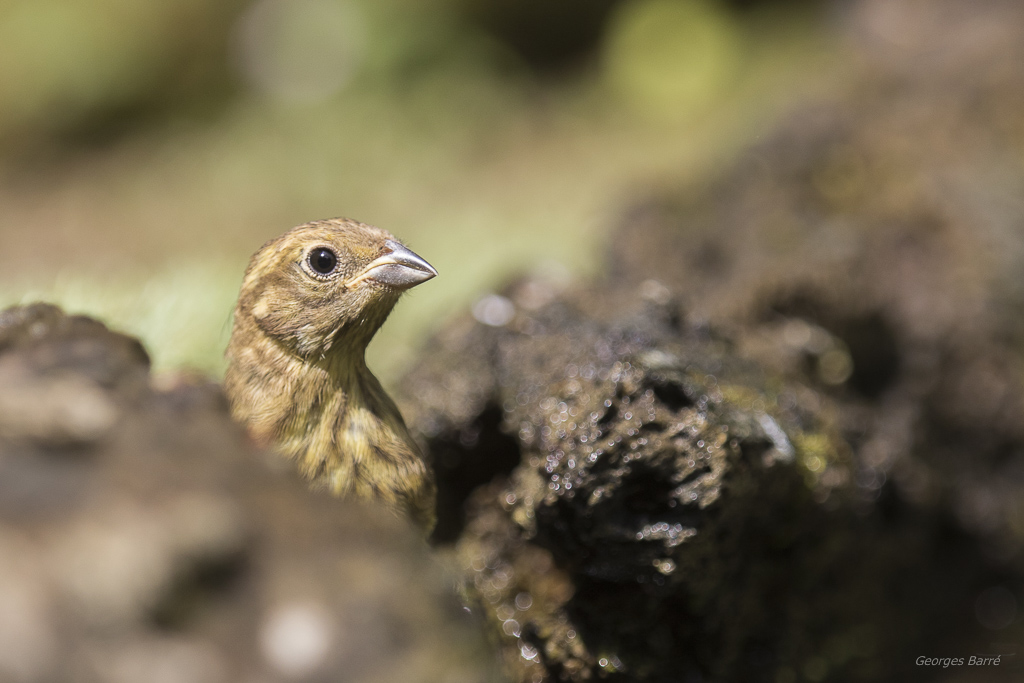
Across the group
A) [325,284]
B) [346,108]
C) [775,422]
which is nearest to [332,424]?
[325,284]

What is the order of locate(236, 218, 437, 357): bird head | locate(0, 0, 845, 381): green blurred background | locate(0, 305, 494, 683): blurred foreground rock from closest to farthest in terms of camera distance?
locate(0, 305, 494, 683): blurred foreground rock
locate(236, 218, 437, 357): bird head
locate(0, 0, 845, 381): green blurred background

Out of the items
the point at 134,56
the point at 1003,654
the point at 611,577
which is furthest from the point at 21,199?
the point at 1003,654

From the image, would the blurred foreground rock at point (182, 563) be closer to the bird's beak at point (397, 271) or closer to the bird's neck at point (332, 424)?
the bird's neck at point (332, 424)

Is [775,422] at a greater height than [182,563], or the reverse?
[775,422]

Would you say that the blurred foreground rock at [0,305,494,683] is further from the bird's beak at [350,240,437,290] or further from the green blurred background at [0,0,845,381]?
the green blurred background at [0,0,845,381]

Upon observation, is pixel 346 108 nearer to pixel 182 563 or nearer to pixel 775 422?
pixel 775 422

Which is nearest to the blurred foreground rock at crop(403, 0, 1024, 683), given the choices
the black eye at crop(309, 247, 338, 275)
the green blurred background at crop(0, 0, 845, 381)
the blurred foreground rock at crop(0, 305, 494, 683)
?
the black eye at crop(309, 247, 338, 275)

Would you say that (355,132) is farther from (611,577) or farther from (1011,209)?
(611,577)
